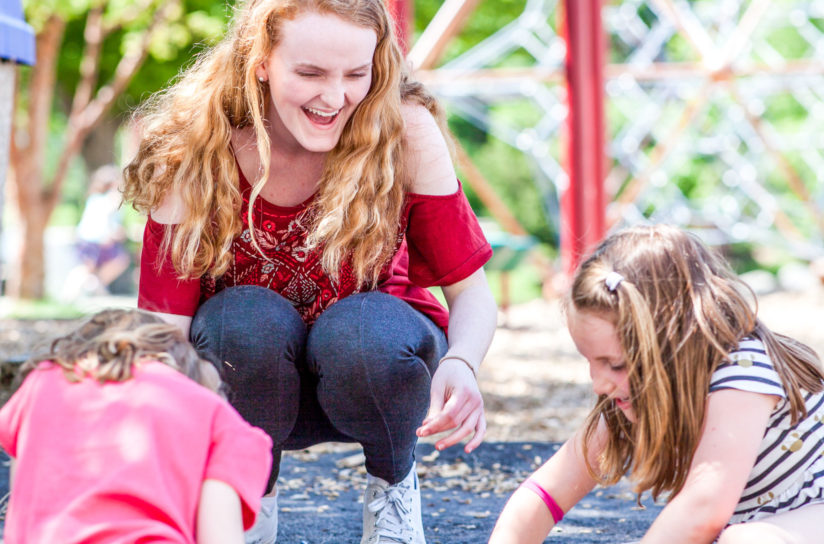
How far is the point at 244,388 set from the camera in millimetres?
1921

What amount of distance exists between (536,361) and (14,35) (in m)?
3.49

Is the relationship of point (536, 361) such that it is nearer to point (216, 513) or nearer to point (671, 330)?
point (671, 330)

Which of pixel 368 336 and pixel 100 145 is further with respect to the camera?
pixel 100 145

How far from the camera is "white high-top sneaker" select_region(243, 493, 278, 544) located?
206cm

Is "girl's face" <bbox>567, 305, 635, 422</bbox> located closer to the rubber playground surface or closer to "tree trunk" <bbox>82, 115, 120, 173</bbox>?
the rubber playground surface

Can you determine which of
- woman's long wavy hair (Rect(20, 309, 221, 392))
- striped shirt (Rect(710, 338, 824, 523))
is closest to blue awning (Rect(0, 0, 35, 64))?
woman's long wavy hair (Rect(20, 309, 221, 392))

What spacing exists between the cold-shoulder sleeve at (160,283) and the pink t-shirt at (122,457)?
2.26ft

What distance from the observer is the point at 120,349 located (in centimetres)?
135

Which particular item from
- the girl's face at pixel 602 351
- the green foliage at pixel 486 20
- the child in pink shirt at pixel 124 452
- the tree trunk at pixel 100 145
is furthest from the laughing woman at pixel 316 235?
the green foliage at pixel 486 20

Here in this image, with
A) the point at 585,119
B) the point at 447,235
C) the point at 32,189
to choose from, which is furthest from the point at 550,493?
the point at 32,189

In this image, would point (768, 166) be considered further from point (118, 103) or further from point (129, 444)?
point (129, 444)

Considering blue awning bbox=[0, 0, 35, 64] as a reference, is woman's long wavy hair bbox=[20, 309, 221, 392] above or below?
below

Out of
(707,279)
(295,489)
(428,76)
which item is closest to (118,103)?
(428,76)

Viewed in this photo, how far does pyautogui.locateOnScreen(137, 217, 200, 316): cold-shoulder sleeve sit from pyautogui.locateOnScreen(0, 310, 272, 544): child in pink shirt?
2.14 ft
